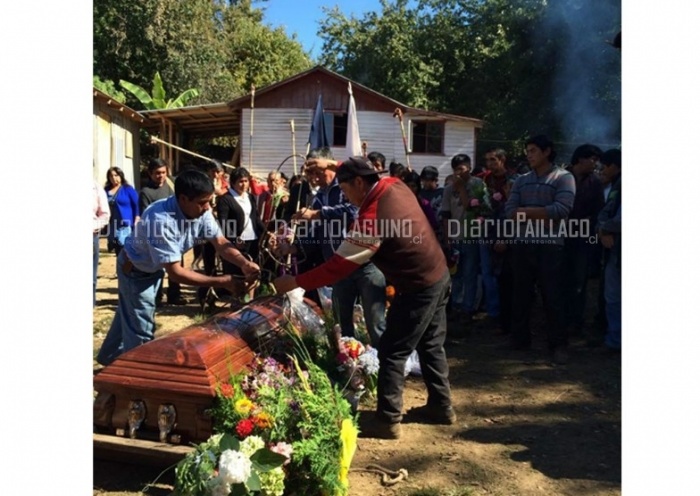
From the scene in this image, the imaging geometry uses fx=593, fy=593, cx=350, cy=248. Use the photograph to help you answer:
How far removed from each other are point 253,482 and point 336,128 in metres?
18.0

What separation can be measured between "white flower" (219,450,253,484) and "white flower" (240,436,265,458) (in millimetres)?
133

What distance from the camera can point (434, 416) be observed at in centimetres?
415

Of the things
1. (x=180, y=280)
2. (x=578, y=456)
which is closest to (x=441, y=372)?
(x=578, y=456)

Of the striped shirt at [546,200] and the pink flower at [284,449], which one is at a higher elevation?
the striped shirt at [546,200]

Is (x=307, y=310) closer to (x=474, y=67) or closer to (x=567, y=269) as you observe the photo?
(x=567, y=269)

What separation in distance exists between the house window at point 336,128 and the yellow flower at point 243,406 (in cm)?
1677

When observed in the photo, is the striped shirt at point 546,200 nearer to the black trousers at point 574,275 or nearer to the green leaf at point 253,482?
the black trousers at point 574,275

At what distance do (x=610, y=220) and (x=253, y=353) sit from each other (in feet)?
11.5

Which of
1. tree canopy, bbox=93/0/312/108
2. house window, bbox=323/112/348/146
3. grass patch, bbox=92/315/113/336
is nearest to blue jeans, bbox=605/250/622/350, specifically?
grass patch, bbox=92/315/113/336

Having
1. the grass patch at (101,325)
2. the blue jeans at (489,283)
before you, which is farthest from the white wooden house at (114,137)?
the blue jeans at (489,283)

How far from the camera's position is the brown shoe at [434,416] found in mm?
4129

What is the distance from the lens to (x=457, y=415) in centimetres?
432

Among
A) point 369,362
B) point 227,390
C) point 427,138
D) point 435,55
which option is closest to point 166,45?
point 427,138

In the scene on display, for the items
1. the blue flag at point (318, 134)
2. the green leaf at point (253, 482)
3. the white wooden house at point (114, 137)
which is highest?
the white wooden house at point (114, 137)
